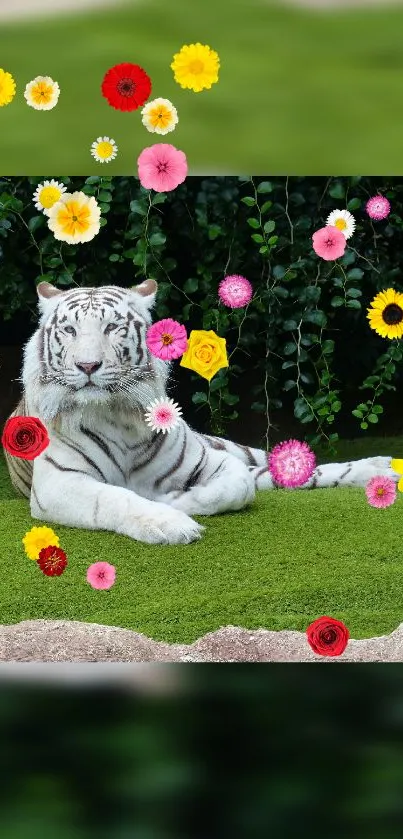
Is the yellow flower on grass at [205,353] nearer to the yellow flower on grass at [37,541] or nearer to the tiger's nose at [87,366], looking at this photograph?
the tiger's nose at [87,366]

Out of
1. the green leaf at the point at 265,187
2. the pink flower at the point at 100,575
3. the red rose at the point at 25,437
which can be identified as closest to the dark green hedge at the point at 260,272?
the green leaf at the point at 265,187

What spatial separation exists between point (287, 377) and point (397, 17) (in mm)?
1192

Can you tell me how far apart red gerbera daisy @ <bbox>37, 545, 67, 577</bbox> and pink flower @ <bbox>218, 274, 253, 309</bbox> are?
711 millimetres

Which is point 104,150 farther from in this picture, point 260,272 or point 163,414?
point 163,414

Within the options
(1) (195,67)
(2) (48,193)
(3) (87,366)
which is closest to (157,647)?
(3) (87,366)

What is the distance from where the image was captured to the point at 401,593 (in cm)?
240

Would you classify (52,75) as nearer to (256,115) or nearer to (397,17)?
(256,115)

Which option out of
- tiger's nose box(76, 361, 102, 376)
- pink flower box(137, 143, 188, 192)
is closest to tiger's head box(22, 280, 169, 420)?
tiger's nose box(76, 361, 102, 376)

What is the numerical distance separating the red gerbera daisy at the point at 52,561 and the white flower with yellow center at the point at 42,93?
1.01 meters

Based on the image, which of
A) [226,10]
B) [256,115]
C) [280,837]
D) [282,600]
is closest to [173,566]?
[282,600]

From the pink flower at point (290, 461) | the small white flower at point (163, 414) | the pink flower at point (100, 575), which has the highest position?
the small white flower at point (163, 414)

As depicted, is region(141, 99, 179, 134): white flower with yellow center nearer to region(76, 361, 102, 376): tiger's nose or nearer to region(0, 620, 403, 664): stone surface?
region(76, 361, 102, 376): tiger's nose

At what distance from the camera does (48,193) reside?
7.73 feet

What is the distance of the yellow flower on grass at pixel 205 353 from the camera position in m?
2.36
